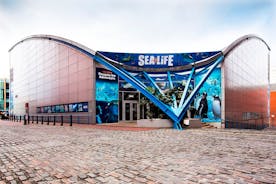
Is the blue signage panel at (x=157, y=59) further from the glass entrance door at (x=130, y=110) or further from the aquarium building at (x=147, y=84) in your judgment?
the glass entrance door at (x=130, y=110)

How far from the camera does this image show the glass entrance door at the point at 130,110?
964 inches

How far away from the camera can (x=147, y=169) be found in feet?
15.1

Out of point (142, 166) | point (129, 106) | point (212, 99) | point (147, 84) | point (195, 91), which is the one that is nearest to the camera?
point (142, 166)

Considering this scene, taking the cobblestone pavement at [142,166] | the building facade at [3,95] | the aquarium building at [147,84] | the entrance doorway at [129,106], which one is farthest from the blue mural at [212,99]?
the building facade at [3,95]

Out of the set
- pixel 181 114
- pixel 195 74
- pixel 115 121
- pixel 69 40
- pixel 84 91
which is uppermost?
pixel 69 40

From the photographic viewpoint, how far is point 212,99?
70.7 ft

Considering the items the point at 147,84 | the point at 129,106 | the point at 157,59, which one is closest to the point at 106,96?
the point at 129,106

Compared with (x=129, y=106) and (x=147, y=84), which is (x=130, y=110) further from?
(x=147, y=84)

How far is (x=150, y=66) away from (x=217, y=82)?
8249 mm

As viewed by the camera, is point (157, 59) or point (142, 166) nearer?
point (142, 166)

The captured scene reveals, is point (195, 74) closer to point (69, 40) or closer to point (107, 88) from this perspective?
point (107, 88)

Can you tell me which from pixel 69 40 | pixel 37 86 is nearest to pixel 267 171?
pixel 69 40

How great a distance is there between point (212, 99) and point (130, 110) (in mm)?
9848

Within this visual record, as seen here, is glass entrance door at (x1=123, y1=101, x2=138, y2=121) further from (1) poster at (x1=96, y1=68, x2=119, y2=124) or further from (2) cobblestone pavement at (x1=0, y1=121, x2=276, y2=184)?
(2) cobblestone pavement at (x1=0, y1=121, x2=276, y2=184)
